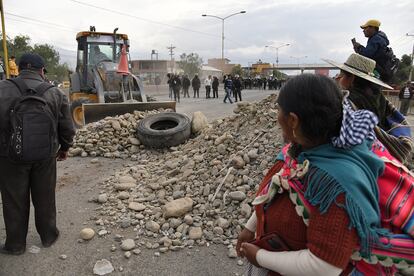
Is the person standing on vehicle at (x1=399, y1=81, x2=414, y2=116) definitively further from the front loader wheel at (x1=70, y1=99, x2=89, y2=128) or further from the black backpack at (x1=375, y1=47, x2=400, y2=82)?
the front loader wheel at (x1=70, y1=99, x2=89, y2=128)

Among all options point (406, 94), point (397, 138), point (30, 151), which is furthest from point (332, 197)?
point (406, 94)

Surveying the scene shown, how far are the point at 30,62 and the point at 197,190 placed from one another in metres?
2.31

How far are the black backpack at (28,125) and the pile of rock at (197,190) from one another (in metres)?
1.19

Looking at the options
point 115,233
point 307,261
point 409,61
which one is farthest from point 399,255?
point 409,61

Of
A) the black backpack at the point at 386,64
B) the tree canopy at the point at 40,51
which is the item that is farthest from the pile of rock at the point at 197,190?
the tree canopy at the point at 40,51

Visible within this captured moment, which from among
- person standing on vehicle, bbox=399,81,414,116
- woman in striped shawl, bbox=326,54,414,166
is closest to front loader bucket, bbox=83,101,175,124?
woman in striped shawl, bbox=326,54,414,166

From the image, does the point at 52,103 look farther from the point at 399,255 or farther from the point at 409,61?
the point at 409,61

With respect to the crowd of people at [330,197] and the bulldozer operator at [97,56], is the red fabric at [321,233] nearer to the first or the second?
the crowd of people at [330,197]

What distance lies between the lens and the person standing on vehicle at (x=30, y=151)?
9.59 feet

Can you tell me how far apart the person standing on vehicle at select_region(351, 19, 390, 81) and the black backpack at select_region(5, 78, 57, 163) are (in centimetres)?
330

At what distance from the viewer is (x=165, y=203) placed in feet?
13.7

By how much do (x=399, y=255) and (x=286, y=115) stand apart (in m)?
0.61

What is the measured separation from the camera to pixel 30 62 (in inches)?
121

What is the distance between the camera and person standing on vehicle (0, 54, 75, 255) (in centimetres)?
292
